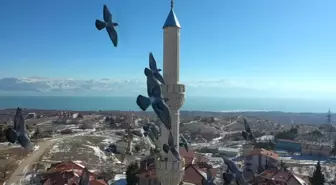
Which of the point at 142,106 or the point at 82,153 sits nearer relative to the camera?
the point at 142,106

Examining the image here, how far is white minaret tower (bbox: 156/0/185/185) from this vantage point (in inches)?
508

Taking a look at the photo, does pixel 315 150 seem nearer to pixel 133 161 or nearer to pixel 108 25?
pixel 133 161

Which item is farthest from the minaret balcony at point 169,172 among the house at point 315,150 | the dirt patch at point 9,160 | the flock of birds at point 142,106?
the house at point 315,150

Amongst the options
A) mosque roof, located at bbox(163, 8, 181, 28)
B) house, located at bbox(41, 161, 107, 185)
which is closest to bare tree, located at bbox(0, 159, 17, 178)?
house, located at bbox(41, 161, 107, 185)

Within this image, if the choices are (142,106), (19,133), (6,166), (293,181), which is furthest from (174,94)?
(6,166)

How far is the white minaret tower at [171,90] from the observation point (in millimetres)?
12891

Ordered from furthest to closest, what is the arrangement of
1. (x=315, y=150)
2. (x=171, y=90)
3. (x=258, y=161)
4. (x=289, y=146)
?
(x=289, y=146) < (x=315, y=150) < (x=258, y=161) < (x=171, y=90)

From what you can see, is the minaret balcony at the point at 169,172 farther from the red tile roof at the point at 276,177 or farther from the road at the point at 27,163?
the road at the point at 27,163

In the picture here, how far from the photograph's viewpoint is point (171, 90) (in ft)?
43.5

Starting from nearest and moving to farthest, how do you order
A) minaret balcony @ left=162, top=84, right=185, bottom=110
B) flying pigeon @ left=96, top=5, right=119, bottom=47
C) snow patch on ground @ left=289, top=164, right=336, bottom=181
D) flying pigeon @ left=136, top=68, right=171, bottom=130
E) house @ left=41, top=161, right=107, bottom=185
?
flying pigeon @ left=96, top=5, right=119, bottom=47 < flying pigeon @ left=136, top=68, right=171, bottom=130 < minaret balcony @ left=162, top=84, right=185, bottom=110 < house @ left=41, top=161, right=107, bottom=185 < snow patch on ground @ left=289, top=164, right=336, bottom=181

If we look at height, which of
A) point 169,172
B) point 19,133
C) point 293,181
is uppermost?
point 19,133

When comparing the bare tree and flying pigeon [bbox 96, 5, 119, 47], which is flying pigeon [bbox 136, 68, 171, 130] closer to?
flying pigeon [bbox 96, 5, 119, 47]

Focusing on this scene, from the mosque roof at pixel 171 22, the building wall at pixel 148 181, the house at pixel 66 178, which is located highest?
the mosque roof at pixel 171 22

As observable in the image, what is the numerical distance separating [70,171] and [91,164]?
45.9 ft
